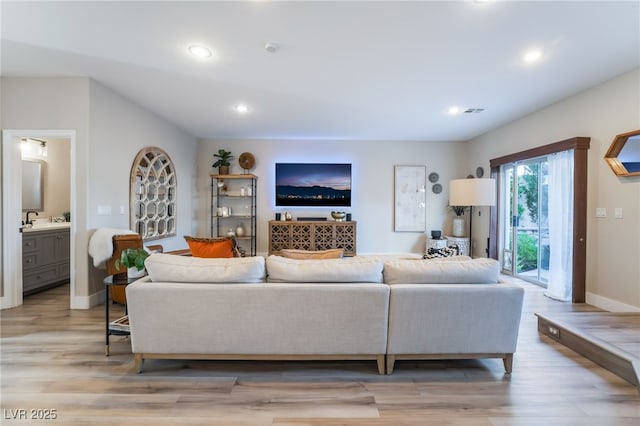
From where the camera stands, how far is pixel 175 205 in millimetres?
5375

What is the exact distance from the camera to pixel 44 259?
4105 mm

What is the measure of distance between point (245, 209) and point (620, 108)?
591cm

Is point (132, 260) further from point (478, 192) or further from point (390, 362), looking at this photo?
point (478, 192)

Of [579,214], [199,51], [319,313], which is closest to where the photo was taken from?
[319,313]

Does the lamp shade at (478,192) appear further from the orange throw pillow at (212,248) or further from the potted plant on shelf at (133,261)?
the potted plant on shelf at (133,261)

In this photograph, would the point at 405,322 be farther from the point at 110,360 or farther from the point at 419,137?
the point at 419,137

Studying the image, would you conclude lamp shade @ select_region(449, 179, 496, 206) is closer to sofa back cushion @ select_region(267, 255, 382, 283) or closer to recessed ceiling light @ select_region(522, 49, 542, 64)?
recessed ceiling light @ select_region(522, 49, 542, 64)

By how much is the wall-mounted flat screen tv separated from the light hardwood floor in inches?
166

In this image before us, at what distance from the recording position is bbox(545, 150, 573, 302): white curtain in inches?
149

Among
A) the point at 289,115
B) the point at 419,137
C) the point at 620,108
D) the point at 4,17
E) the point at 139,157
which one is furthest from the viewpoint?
the point at 419,137

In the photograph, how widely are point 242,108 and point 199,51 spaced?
1.60 metres

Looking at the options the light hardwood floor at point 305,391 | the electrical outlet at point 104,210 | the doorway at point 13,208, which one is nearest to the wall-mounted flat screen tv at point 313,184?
the electrical outlet at point 104,210

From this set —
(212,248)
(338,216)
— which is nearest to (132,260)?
(212,248)

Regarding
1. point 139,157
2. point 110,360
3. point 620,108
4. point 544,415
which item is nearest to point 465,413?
point 544,415
